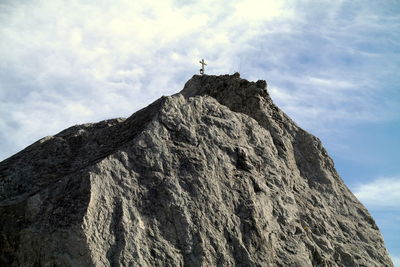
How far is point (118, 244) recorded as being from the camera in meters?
10.8

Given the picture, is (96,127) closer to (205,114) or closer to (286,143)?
(205,114)

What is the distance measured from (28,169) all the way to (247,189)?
5.17 metres

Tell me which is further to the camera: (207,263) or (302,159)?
(302,159)

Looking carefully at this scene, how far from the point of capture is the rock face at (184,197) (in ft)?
35.6

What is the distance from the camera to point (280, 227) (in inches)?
527

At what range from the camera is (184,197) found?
12133 millimetres

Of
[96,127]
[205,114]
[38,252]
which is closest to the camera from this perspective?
[38,252]

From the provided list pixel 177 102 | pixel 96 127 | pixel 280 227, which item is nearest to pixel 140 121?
pixel 177 102

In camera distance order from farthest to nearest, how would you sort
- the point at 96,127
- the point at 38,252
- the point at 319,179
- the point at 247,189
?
the point at 319,179
the point at 96,127
the point at 247,189
the point at 38,252

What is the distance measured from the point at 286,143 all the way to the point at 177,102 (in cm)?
405

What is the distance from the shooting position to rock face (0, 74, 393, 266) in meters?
10.9

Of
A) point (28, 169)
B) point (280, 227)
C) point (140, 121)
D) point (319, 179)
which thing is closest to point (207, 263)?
point (280, 227)

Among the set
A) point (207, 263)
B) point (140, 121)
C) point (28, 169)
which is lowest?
point (207, 263)

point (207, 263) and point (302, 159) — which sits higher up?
point (302, 159)
